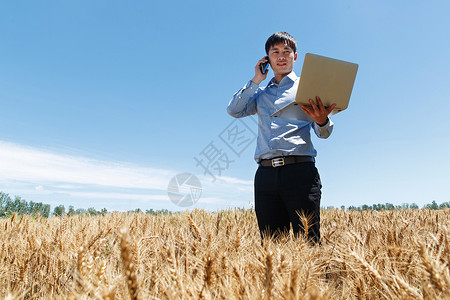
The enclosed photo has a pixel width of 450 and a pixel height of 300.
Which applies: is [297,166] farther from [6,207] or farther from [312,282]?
[6,207]

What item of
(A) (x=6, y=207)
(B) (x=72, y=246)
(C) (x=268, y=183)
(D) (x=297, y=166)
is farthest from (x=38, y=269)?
(A) (x=6, y=207)

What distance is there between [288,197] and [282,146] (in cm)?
41

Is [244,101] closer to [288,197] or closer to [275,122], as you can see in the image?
[275,122]

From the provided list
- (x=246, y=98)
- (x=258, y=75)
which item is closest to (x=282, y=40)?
(x=258, y=75)

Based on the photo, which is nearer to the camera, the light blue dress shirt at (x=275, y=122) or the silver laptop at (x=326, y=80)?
the silver laptop at (x=326, y=80)

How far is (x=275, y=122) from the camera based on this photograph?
2520mm

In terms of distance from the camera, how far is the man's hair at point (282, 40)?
8.57 ft

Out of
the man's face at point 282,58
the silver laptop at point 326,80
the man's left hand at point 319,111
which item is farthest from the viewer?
the man's face at point 282,58

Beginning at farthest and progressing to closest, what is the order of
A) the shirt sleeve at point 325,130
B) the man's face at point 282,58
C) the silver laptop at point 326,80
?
the man's face at point 282,58 → the shirt sleeve at point 325,130 → the silver laptop at point 326,80

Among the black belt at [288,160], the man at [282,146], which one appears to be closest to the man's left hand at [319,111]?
the man at [282,146]

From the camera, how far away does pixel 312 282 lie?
1237 mm

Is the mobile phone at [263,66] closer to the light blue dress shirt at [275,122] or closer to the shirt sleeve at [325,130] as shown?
the light blue dress shirt at [275,122]

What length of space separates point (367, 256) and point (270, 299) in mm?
921

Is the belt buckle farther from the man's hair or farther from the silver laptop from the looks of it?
the man's hair
